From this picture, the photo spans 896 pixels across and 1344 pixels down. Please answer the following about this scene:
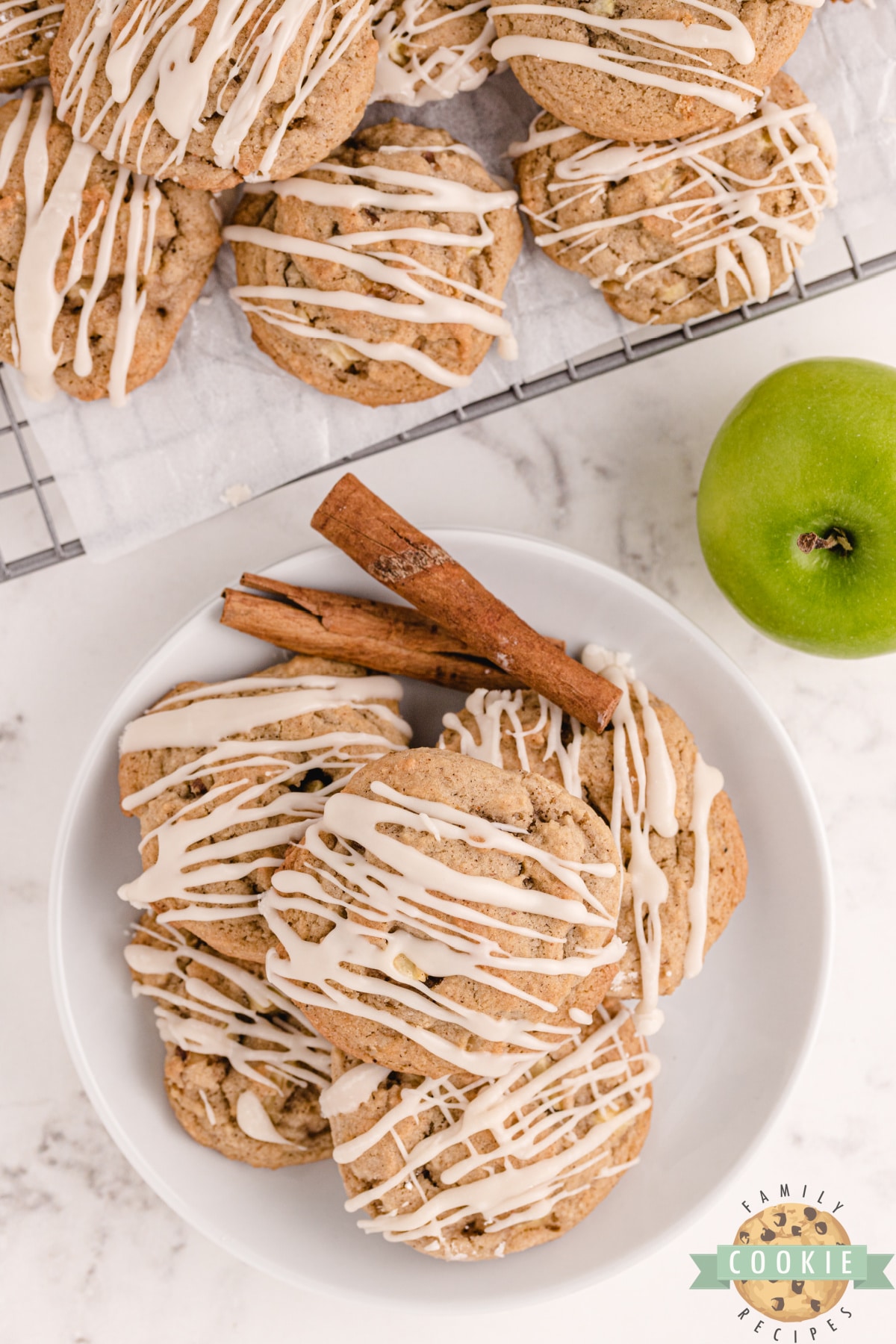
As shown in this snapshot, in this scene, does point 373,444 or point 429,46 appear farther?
point 373,444

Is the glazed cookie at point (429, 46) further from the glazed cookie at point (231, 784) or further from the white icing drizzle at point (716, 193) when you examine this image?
the glazed cookie at point (231, 784)

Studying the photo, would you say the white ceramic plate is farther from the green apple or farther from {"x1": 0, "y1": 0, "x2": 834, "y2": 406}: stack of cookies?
{"x1": 0, "y1": 0, "x2": 834, "y2": 406}: stack of cookies

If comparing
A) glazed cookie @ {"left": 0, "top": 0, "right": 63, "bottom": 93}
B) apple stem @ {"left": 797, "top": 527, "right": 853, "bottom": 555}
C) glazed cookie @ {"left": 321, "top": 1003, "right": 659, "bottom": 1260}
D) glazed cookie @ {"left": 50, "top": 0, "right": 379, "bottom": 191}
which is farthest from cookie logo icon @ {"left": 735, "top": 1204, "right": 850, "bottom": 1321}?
glazed cookie @ {"left": 0, "top": 0, "right": 63, "bottom": 93}

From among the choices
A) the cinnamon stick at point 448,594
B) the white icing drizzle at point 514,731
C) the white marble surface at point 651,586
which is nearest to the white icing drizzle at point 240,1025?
the white marble surface at point 651,586

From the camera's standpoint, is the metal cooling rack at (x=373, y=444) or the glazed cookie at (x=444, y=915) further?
the metal cooling rack at (x=373, y=444)

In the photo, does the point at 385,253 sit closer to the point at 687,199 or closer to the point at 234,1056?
the point at 687,199

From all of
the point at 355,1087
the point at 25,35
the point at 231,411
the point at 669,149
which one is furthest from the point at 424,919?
the point at 25,35
